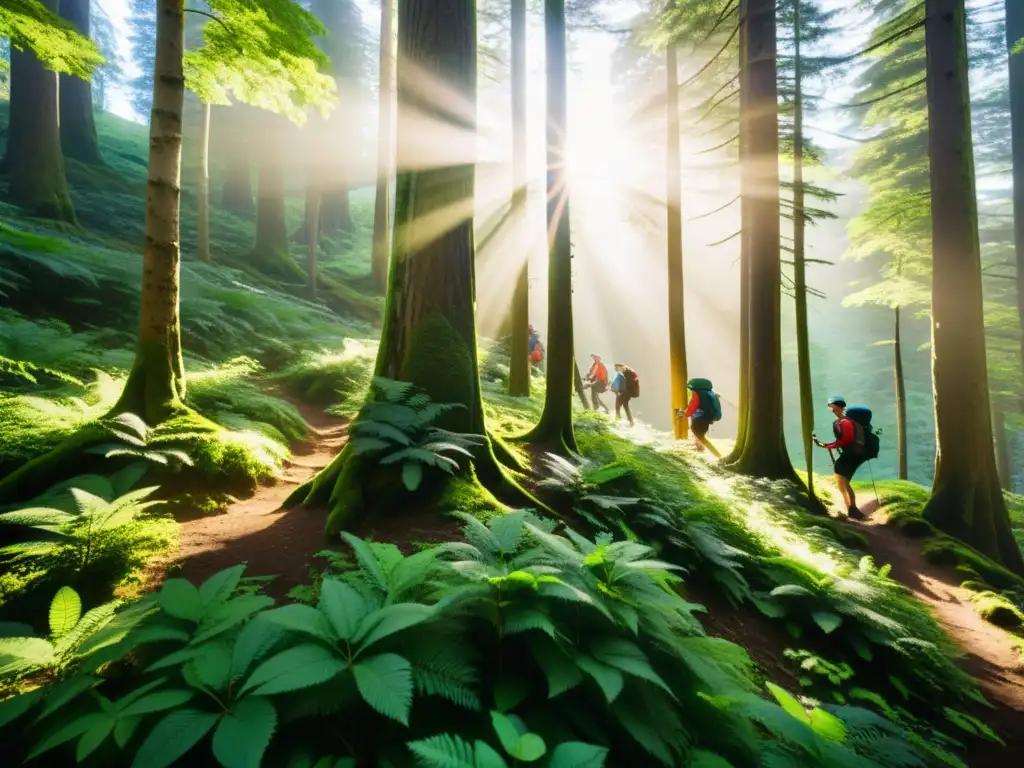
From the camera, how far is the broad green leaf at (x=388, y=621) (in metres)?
1.57

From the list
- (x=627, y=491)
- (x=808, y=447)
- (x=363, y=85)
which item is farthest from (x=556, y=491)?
(x=363, y=85)

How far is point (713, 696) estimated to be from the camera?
6.53 ft

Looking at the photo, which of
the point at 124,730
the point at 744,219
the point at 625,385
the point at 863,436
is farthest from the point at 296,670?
the point at 625,385

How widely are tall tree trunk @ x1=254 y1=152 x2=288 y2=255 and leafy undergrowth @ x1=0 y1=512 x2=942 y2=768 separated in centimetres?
1806

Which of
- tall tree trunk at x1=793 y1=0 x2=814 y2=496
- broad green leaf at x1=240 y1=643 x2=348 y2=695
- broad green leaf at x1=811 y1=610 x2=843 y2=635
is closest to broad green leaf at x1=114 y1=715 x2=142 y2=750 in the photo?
broad green leaf at x1=240 y1=643 x2=348 y2=695

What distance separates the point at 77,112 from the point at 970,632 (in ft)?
77.9

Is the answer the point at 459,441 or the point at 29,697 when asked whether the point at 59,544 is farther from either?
the point at 459,441

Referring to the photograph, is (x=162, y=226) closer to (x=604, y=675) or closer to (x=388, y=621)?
(x=388, y=621)

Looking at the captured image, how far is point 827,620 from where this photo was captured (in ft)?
12.7

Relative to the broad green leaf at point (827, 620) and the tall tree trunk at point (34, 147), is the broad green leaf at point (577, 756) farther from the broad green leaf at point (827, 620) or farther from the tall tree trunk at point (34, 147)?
the tall tree trunk at point (34, 147)

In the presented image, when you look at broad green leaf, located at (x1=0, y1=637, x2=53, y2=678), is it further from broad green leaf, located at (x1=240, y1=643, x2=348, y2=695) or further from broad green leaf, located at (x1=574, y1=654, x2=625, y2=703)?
broad green leaf, located at (x1=574, y1=654, x2=625, y2=703)

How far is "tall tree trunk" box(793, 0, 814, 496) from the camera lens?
26.9ft

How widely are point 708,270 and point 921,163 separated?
84.2ft

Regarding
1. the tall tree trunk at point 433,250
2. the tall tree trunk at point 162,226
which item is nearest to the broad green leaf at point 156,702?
the tall tree trunk at point 433,250
